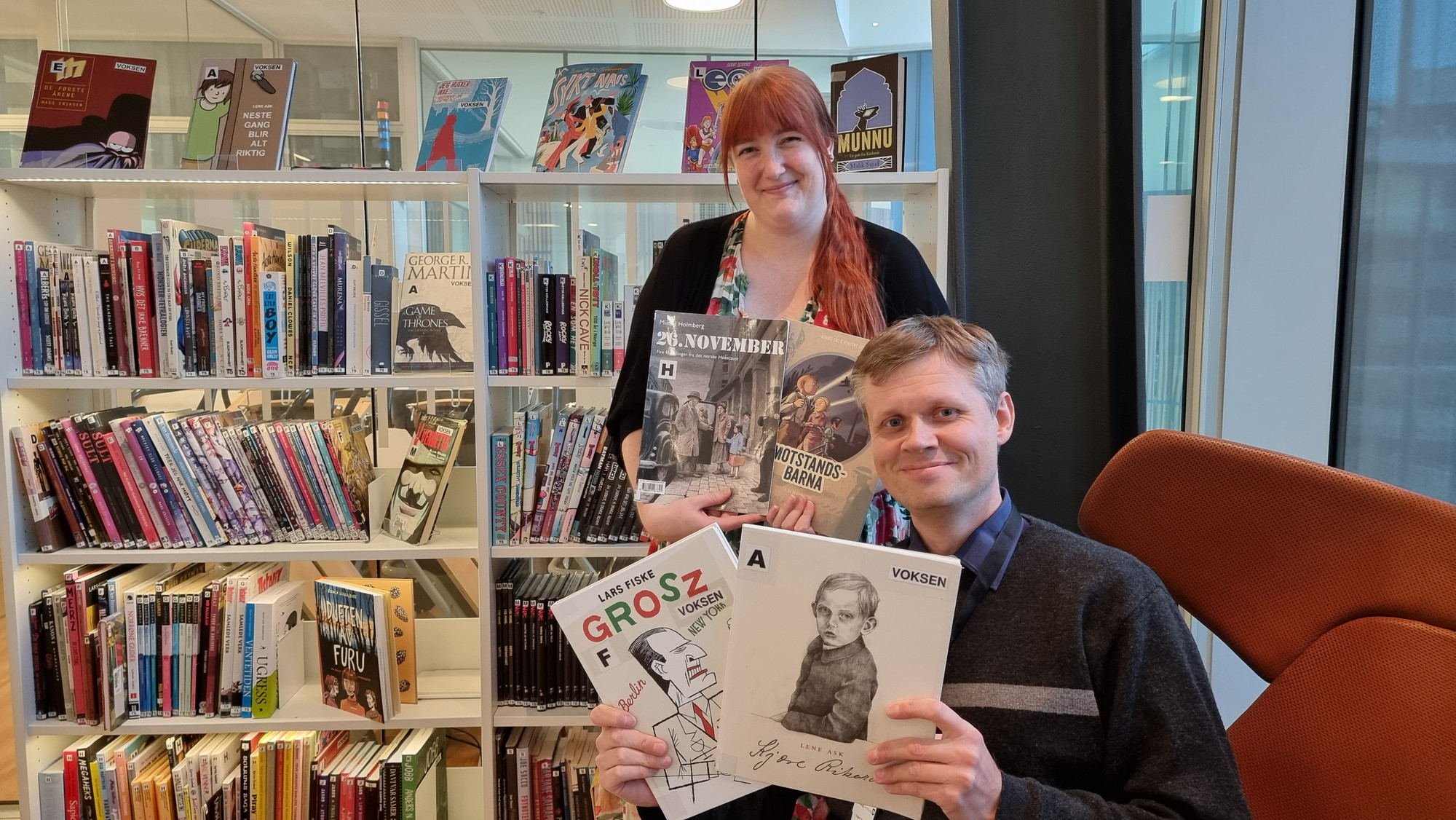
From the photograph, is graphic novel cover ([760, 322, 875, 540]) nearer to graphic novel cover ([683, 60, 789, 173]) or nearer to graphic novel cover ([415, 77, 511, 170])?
graphic novel cover ([683, 60, 789, 173])

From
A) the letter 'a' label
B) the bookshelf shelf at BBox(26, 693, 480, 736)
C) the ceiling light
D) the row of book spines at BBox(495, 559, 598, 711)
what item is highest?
the ceiling light

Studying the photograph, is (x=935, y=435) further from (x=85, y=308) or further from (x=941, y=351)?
(x=85, y=308)

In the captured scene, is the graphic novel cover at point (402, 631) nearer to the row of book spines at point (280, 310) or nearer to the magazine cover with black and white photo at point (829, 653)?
the row of book spines at point (280, 310)

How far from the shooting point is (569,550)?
2150 millimetres

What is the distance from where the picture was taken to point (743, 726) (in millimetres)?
912

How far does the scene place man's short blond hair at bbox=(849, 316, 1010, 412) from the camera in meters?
1.05

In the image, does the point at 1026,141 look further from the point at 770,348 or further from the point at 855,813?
the point at 855,813

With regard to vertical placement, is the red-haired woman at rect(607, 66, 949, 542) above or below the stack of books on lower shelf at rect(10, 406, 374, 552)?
above

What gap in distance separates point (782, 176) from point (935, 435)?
2.00ft

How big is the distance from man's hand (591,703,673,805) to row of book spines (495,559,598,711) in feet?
4.01

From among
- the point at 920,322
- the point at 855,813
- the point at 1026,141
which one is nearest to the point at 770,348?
the point at 920,322

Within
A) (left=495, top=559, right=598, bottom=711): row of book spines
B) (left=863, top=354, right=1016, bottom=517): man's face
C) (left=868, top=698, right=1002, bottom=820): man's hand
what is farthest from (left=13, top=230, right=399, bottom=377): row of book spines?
(left=868, top=698, right=1002, bottom=820): man's hand

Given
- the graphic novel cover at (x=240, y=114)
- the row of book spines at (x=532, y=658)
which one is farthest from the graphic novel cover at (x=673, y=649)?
the graphic novel cover at (x=240, y=114)

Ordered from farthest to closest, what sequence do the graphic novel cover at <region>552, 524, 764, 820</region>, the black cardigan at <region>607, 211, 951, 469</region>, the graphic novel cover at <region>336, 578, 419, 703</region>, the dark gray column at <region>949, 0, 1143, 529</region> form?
the graphic novel cover at <region>336, 578, 419, 703</region>, the dark gray column at <region>949, 0, 1143, 529</region>, the black cardigan at <region>607, 211, 951, 469</region>, the graphic novel cover at <region>552, 524, 764, 820</region>
